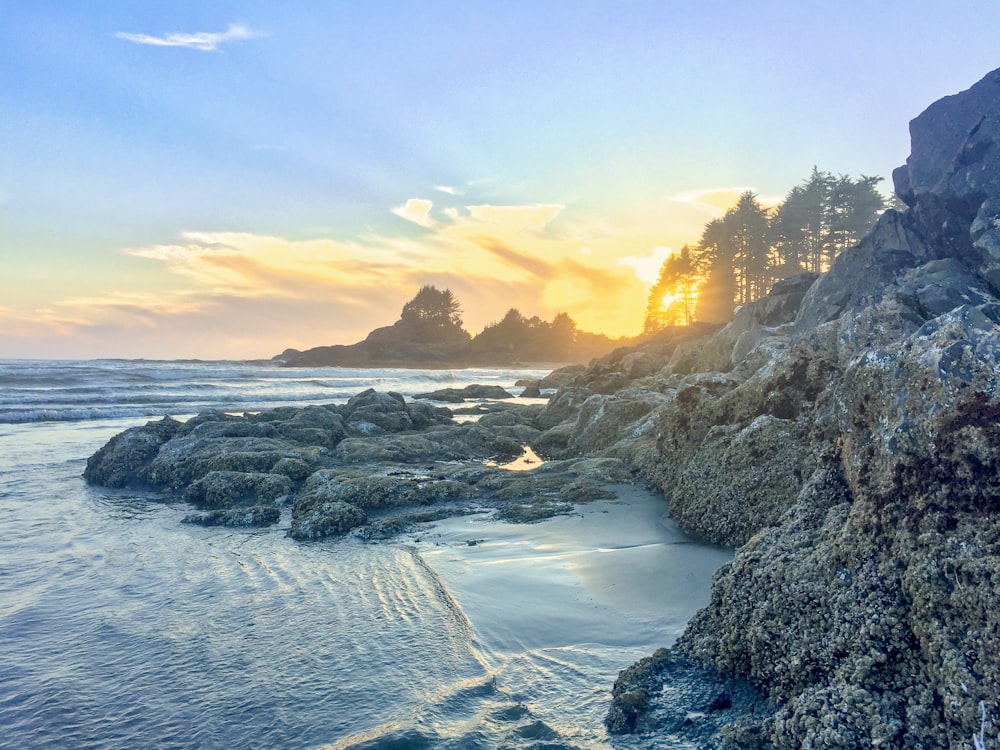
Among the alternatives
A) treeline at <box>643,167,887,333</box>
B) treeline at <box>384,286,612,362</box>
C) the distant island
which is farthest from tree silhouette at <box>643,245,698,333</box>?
treeline at <box>384,286,612,362</box>

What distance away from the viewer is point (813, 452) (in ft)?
20.4

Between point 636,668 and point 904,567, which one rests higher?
point 904,567

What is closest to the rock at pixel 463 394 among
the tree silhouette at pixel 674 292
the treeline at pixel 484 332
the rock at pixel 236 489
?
the rock at pixel 236 489

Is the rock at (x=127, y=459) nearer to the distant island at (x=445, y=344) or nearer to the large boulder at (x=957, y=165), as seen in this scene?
the large boulder at (x=957, y=165)

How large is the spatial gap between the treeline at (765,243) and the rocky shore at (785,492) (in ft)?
113

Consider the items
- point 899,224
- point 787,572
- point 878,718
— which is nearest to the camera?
point 878,718

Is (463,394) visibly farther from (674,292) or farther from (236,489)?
(674,292)

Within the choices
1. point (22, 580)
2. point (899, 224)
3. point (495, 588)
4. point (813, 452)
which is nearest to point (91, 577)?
point (22, 580)

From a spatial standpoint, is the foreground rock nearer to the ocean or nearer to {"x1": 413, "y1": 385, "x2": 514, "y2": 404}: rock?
the ocean

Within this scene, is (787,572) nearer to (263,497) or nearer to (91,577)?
(91,577)

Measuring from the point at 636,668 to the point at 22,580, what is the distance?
20.2 ft

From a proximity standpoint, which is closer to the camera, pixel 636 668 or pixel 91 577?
pixel 636 668

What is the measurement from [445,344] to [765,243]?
47.9 metres

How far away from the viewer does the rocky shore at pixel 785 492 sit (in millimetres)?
2846
